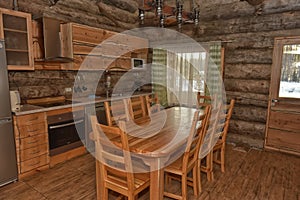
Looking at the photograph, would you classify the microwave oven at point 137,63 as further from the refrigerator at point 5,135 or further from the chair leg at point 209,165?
the chair leg at point 209,165

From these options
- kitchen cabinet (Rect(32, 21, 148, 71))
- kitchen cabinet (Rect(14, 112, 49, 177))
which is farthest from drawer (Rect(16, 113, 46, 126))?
kitchen cabinet (Rect(32, 21, 148, 71))

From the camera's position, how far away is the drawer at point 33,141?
275cm

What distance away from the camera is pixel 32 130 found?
2.83 meters

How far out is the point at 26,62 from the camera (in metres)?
3.02

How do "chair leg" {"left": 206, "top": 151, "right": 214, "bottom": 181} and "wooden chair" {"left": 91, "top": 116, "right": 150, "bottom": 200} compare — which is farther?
"chair leg" {"left": 206, "top": 151, "right": 214, "bottom": 181}

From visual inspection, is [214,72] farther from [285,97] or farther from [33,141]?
[33,141]

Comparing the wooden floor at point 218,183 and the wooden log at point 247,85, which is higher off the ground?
the wooden log at point 247,85

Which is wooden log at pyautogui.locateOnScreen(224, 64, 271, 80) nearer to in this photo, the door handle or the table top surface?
the door handle

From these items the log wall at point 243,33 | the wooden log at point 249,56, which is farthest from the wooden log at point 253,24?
the wooden log at point 249,56

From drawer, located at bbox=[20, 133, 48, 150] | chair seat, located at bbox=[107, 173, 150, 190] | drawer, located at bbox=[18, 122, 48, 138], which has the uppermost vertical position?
drawer, located at bbox=[18, 122, 48, 138]

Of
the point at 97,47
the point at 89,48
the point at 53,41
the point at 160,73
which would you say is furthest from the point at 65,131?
the point at 160,73

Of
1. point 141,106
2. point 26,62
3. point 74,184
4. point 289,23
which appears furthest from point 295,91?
point 26,62

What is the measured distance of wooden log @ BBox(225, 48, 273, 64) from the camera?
12.5 ft

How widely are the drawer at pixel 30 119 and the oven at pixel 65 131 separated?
0.11m
